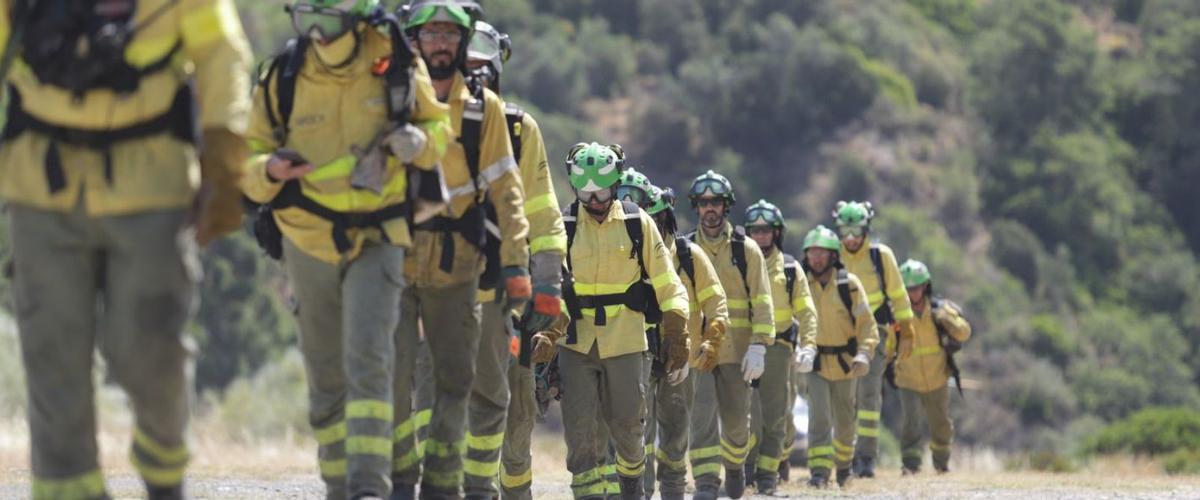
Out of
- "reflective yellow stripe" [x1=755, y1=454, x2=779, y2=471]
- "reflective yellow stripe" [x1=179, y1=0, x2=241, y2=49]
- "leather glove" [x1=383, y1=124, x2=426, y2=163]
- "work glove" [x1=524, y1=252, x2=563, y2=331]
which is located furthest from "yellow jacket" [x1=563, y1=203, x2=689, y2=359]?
"reflective yellow stripe" [x1=179, y1=0, x2=241, y2=49]

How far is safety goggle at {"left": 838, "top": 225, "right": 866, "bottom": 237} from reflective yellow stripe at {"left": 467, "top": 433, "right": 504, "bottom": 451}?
1229 centimetres

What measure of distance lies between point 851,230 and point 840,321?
1700 millimetres

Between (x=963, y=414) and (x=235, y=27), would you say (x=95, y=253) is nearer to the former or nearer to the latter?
(x=235, y=27)

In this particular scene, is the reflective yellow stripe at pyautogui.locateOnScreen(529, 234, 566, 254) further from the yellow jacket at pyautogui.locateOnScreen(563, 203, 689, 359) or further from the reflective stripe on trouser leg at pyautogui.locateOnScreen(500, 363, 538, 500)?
the yellow jacket at pyautogui.locateOnScreen(563, 203, 689, 359)

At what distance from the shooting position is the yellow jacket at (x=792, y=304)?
19.0m

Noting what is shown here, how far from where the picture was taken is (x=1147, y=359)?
77.7m

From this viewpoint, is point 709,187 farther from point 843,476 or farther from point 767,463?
point 843,476

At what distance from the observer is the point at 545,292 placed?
36.2 feet

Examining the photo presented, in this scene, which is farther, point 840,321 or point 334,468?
point 840,321

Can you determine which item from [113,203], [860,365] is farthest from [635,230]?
[860,365]

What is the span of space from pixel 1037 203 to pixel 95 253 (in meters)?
80.9

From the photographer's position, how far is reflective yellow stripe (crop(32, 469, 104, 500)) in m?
8.18

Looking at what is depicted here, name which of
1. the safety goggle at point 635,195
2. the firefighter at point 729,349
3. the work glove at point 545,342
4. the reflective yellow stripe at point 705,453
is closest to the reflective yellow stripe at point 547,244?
the work glove at point 545,342

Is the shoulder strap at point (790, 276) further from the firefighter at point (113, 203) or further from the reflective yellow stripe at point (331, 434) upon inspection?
the firefighter at point (113, 203)
